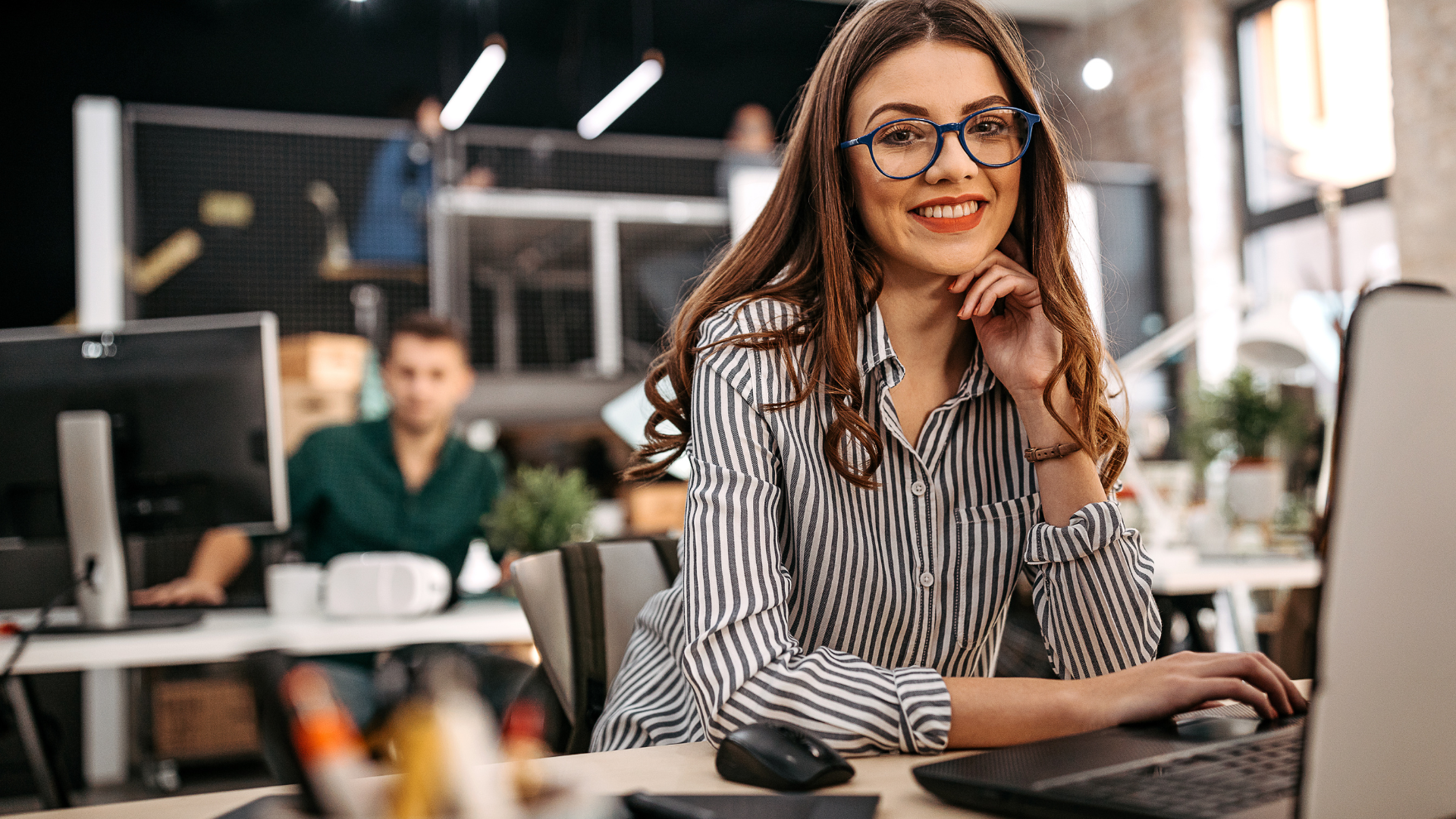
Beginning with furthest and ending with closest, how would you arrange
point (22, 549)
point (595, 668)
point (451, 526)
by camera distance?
point (451, 526)
point (22, 549)
point (595, 668)

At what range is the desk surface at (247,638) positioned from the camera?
6.43 ft

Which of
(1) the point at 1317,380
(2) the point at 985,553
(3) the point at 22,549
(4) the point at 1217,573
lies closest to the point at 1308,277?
(1) the point at 1317,380

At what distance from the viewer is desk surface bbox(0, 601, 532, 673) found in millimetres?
1960

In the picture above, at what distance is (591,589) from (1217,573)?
1968 millimetres

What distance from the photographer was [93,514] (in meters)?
2.11

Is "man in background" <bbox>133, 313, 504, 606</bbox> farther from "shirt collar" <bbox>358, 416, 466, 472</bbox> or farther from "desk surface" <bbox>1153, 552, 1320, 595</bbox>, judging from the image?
"desk surface" <bbox>1153, 552, 1320, 595</bbox>

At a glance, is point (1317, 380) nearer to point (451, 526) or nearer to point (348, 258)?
point (451, 526)

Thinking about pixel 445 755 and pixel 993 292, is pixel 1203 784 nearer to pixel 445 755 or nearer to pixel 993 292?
pixel 445 755

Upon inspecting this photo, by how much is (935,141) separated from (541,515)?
148cm

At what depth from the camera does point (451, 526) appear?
9.36 ft

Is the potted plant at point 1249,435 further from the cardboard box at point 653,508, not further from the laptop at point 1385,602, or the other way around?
the laptop at point 1385,602

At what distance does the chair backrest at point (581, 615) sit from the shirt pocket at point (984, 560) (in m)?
0.38

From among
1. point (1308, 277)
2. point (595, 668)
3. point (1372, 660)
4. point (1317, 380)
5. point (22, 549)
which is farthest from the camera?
point (1308, 277)

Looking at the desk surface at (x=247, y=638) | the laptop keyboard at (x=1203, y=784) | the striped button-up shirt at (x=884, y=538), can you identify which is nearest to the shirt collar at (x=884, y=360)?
the striped button-up shirt at (x=884, y=538)
